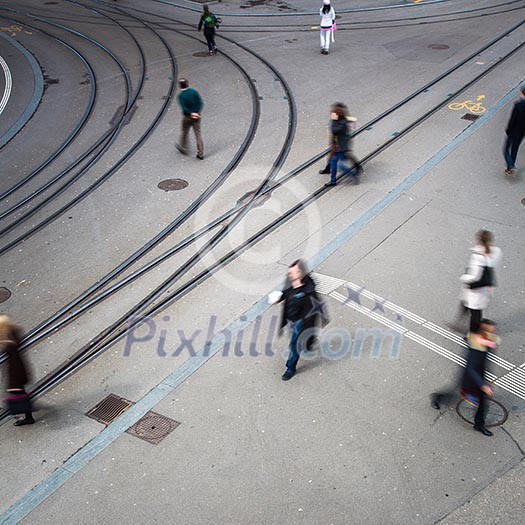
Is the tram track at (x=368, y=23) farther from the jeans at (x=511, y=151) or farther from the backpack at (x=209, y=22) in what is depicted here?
the jeans at (x=511, y=151)

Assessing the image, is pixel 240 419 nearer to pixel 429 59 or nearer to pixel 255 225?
pixel 255 225

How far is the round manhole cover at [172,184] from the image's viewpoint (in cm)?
1344

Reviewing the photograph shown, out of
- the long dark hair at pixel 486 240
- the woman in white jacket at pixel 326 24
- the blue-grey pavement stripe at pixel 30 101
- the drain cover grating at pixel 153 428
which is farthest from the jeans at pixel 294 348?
the woman in white jacket at pixel 326 24

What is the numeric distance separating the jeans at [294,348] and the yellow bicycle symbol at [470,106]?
32.3 ft

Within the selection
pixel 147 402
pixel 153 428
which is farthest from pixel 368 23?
pixel 153 428

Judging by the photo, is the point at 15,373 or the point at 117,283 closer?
the point at 15,373

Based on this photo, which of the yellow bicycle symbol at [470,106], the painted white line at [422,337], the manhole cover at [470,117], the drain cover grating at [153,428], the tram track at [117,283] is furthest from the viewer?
the yellow bicycle symbol at [470,106]

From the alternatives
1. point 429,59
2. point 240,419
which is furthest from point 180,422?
point 429,59

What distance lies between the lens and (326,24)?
20.8 m

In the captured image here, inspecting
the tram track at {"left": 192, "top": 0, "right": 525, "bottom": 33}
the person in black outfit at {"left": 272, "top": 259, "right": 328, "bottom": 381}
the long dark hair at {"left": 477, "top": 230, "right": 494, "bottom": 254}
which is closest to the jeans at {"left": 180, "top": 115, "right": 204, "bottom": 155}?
the person in black outfit at {"left": 272, "top": 259, "right": 328, "bottom": 381}

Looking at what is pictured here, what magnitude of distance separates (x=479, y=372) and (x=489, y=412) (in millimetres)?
816

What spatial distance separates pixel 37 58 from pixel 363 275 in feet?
53.6

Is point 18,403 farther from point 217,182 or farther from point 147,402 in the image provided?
point 217,182

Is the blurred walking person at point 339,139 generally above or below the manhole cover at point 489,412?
above
